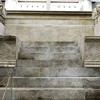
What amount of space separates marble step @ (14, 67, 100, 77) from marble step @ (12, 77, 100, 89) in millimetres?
164

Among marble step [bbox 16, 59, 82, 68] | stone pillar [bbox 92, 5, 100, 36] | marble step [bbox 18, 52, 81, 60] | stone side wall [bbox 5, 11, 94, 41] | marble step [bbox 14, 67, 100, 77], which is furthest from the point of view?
stone side wall [bbox 5, 11, 94, 41]

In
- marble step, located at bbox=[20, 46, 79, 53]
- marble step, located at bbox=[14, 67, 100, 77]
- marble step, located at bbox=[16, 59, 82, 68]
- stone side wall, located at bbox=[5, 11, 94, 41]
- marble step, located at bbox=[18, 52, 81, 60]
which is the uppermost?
stone side wall, located at bbox=[5, 11, 94, 41]

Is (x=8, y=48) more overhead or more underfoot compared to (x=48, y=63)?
more overhead

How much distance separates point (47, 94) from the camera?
5051 millimetres

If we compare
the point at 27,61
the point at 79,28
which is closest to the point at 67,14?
the point at 79,28

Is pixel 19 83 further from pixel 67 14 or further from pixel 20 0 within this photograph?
pixel 20 0

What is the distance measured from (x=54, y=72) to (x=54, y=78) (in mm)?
197

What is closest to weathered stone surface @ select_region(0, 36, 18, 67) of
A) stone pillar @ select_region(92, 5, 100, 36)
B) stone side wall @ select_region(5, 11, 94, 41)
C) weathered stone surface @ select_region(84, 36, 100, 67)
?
weathered stone surface @ select_region(84, 36, 100, 67)

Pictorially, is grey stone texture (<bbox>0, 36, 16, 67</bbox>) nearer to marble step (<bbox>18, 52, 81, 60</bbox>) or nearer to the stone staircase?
the stone staircase

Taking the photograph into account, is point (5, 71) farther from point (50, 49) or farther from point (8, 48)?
point (50, 49)

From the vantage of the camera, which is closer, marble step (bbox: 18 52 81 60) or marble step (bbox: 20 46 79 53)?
marble step (bbox: 18 52 81 60)

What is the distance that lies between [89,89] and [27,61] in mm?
1556

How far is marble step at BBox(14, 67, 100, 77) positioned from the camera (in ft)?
18.2

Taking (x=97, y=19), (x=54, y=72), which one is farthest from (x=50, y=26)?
(x=54, y=72)
